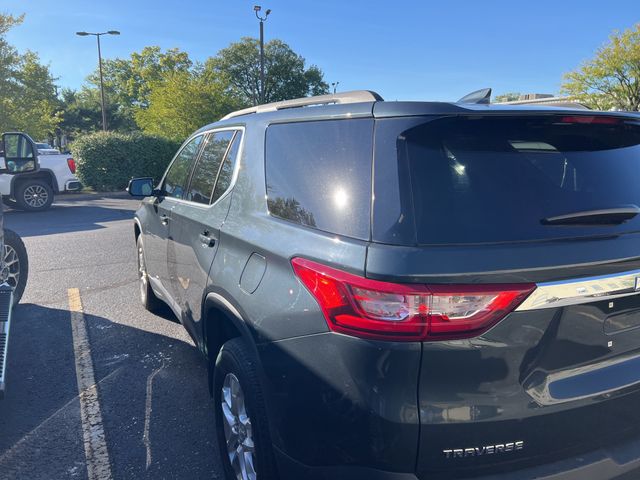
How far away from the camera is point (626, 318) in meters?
1.80

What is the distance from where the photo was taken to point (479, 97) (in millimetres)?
2271

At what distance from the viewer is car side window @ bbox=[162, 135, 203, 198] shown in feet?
12.2

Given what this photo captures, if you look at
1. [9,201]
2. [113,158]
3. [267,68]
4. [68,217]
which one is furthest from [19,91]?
[267,68]

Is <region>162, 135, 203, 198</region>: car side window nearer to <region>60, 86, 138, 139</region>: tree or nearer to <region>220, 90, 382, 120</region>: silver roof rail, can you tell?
<region>220, 90, 382, 120</region>: silver roof rail

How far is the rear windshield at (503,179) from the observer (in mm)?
1672

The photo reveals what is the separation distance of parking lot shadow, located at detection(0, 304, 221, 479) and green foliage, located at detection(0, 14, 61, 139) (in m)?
19.9

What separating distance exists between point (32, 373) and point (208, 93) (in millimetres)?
25628

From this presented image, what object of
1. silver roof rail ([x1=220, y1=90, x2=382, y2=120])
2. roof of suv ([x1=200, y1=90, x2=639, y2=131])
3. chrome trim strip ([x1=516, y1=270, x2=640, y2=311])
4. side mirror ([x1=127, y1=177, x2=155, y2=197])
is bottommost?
chrome trim strip ([x1=516, y1=270, x2=640, y2=311])

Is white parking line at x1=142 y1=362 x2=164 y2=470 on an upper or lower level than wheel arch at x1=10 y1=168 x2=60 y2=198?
lower

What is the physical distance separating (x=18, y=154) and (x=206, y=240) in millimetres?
3251

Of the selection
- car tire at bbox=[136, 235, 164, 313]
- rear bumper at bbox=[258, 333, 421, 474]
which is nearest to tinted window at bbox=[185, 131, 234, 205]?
rear bumper at bbox=[258, 333, 421, 474]

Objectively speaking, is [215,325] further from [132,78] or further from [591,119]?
[132,78]

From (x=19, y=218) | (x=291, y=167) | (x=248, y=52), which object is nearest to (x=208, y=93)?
(x=19, y=218)

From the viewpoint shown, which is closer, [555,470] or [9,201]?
[555,470]
